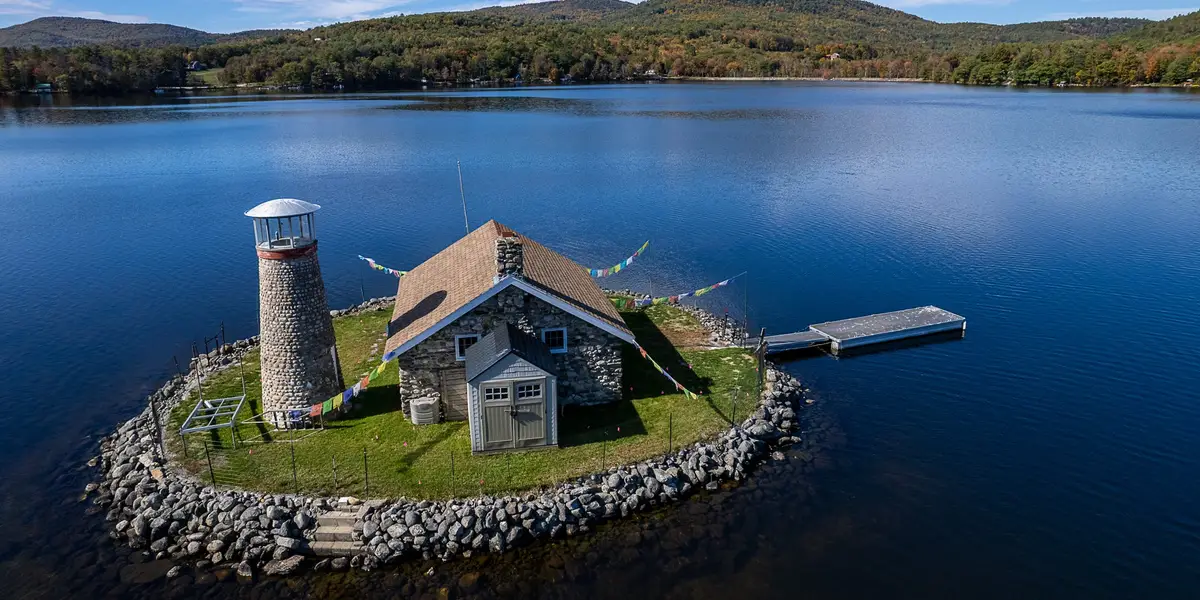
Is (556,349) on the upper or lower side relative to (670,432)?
upper

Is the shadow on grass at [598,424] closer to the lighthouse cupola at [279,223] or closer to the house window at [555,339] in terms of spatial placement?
the house window at [555,339]

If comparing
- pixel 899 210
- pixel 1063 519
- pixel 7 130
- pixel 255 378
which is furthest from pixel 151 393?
pixel 7 130

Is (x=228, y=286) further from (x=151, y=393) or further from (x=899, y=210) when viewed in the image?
(x=899, y=210)

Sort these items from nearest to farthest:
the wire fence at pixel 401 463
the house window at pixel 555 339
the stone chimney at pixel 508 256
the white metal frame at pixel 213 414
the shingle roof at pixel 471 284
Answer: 1. the wire fence at pixel 401 463
2. the stone chimney at pixel 508 256
3. the white metal frame at pixel 213 414
4. the shingle roof at pixel 471 284
5. the house window at pixel 555 339

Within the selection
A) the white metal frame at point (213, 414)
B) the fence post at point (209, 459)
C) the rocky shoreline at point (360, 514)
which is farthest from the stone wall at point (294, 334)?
the rocky shoreline at point (360, 514)

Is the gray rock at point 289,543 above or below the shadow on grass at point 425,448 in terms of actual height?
below

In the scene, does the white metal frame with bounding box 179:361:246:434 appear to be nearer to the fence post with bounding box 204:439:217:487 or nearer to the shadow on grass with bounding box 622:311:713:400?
the fence post with bounding box 204:439:217:487

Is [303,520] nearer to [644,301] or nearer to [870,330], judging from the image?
[644,301]

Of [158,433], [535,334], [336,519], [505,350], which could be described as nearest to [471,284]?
[535,334]
